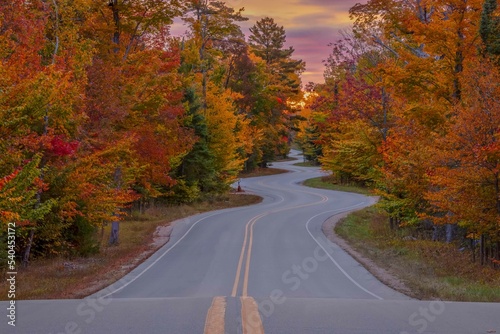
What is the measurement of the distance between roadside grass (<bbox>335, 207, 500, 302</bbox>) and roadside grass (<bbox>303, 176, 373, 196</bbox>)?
2616 centimetres

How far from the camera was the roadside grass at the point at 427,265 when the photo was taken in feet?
47.0

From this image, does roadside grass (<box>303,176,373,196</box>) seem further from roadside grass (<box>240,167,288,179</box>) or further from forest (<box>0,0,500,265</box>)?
forest (<box>0,0,500,265</box>)

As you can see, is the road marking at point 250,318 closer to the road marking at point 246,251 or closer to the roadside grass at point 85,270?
the road marking at point 246,251

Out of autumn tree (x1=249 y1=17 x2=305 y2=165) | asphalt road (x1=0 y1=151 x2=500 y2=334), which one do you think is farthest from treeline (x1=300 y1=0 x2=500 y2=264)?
autumn tree (x1=249 y1=17 x2=305 y2=165)

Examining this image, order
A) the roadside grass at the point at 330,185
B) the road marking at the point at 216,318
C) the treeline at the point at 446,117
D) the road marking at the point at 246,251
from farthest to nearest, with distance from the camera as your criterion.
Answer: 1. the roadside grass at the point at 330,185
2. the treeline at the point at 446,117
3. the road marking at the point at 246,251
4. the road marking at the point at 216,318

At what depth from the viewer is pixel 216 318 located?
8172 mm

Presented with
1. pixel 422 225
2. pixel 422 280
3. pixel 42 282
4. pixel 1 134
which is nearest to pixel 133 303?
pixel 1 134

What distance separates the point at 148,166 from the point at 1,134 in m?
12.5

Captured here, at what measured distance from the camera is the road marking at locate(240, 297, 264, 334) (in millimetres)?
7421

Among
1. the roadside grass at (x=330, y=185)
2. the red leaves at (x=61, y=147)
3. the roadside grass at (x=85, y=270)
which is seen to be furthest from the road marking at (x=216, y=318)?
the roadside grass at (x=330, y=185)

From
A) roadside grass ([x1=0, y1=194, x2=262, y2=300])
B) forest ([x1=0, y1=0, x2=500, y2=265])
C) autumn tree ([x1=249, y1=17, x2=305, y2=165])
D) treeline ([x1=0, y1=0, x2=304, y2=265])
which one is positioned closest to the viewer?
treeline ([x1=0, y1=0, x2=304, y2=265])

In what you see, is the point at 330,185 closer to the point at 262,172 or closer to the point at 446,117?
the point at 262,172

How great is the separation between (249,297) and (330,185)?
176ft

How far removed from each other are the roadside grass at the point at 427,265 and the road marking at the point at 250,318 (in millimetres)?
6199
